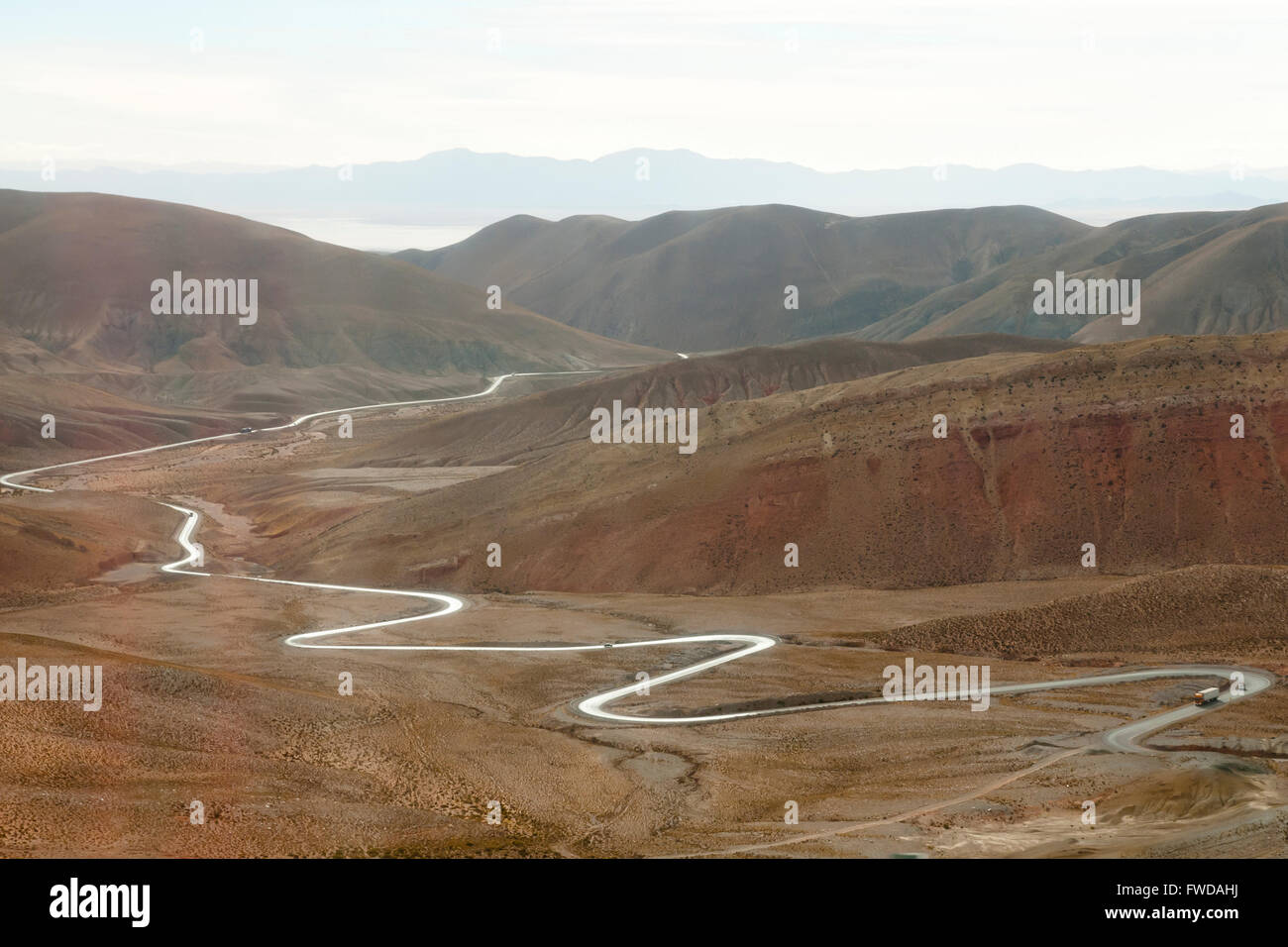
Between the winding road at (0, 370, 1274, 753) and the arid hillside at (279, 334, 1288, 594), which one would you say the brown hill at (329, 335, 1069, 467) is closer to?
the arid hillside at (279, 334, 1288, 594)

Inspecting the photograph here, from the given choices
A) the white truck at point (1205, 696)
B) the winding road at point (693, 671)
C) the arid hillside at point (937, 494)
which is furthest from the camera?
the arid hillside at point (937, 494)

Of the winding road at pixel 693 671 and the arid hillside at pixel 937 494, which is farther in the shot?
the arid hillside at pixel 937 494

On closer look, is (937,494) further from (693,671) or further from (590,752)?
(590,752)

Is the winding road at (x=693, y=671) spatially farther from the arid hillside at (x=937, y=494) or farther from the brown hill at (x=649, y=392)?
the brown hill at (x=649, y=392)

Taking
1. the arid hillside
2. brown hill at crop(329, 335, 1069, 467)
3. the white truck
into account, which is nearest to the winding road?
the white truck

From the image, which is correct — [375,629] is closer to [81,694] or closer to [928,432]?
[81,694]

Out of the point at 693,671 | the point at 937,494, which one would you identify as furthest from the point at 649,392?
the point at 693,671

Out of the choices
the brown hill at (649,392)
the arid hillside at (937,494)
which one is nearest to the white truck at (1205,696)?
the arid hillside at (937,494)

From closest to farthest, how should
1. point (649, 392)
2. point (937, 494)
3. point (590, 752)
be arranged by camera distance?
point (590, 752)
point (937, 494)
point (649, 392)
